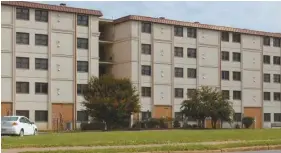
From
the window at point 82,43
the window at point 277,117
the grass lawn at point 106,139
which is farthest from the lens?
the window at point 277,117

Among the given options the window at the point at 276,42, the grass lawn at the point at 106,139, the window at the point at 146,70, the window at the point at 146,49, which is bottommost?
the grass lawn at the point at 106,139

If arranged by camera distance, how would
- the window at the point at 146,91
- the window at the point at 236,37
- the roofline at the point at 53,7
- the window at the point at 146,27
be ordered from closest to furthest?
the roofline at the point at 53,7 < the window at the point at 146,91 < the window at the point at 146,27 < the window at the point at 236,37

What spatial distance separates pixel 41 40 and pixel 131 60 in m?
11.9

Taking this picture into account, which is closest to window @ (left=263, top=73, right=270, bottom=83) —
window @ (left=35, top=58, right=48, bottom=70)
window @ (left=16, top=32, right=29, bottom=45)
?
window @ (left=35, top=58, right=48, bottom=70)

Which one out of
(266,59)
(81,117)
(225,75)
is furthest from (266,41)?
(81,117)

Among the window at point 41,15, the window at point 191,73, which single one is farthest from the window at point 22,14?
the window at point 191,73

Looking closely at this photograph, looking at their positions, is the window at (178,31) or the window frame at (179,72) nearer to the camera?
the window frame at (179,72)

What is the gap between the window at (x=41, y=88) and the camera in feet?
207

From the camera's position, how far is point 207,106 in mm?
61188

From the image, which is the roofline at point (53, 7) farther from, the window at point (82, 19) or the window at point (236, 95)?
the window at point (236, 95)

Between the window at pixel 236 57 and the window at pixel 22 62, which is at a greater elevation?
the window at pixel 236 57

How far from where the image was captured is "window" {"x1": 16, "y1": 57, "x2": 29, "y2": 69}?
62062 millimetres

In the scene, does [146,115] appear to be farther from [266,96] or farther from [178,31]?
[266,96]

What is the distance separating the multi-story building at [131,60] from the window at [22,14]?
0.38 ft
